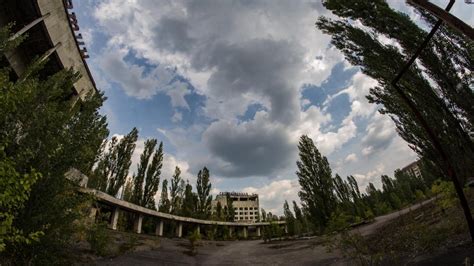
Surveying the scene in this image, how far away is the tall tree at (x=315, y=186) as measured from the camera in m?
21.2

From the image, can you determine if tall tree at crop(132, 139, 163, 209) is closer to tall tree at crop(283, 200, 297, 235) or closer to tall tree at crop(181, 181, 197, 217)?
tall tree at crop(181, 181, 197, 217)

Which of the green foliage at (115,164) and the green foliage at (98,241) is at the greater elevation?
the green foliage at (115,164)

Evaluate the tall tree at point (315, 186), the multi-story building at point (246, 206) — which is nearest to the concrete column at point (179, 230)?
the tall tree at point (315, 186)

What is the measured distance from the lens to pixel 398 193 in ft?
138

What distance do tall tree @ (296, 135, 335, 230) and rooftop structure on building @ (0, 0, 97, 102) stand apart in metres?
18.5

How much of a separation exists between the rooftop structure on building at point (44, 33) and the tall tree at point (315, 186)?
728 inches

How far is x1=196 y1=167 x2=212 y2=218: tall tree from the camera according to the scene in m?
35.5

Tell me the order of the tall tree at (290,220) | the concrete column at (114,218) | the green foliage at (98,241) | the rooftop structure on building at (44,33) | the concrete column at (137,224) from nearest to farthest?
the green foliage at (98,241)
the rooftop structure on building at (44,33)
the concrete column at (114,218)
the concrete column at (137,224)
the tall tree at (290,220)

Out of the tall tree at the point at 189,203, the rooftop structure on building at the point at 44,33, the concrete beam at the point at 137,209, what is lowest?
the concrete beam at the point at 137,209

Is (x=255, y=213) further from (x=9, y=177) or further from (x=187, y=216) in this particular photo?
(x=9, y=177)

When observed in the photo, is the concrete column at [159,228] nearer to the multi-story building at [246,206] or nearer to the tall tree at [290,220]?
the tall tree at [290,220]

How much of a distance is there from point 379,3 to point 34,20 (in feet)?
54.2

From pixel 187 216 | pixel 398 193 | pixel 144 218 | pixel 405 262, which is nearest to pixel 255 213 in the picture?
pixel 398 193

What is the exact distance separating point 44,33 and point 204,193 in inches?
1126
